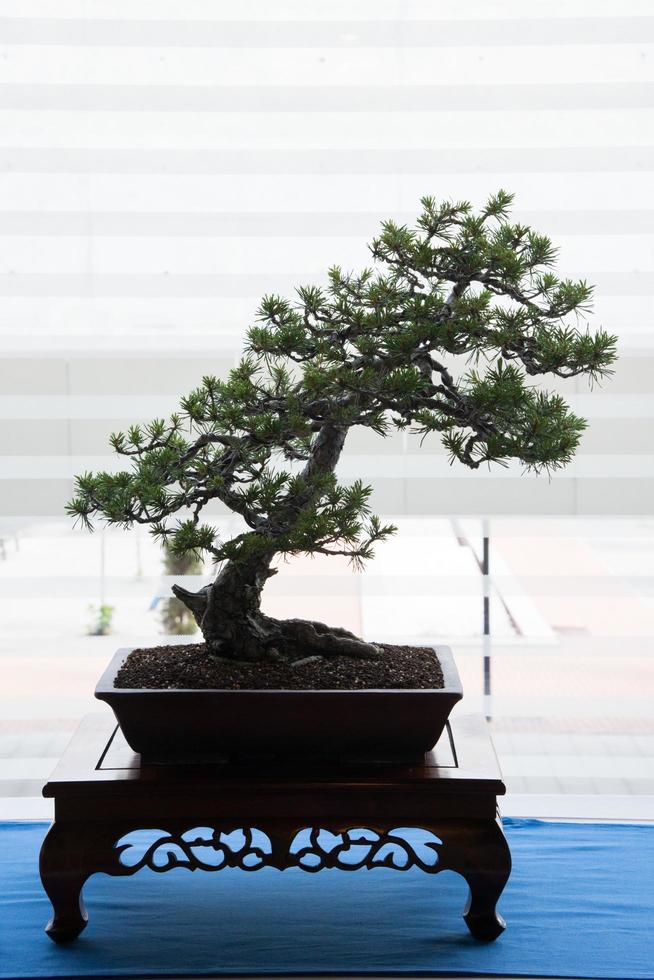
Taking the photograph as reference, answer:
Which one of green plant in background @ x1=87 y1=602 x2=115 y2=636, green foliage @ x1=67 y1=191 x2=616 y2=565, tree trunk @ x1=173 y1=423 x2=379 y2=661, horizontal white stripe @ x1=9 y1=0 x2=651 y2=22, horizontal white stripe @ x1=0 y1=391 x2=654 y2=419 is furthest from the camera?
green plant in background @ x1=87 y1=602 x2=115 y2=636

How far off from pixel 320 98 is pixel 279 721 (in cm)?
180

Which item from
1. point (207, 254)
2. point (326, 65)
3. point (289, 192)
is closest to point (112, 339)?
point (207, 254)

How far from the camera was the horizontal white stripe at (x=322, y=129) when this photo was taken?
3.00 m

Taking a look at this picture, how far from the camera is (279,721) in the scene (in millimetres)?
2037

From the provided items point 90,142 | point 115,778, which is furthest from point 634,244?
point 115,778

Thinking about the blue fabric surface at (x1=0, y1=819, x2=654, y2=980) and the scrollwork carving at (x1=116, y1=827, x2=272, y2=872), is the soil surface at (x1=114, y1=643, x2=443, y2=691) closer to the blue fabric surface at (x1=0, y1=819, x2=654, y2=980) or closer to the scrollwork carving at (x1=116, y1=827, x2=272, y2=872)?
the scrollwork carving at (x1=116, y1=827, x2=272, y2=872)

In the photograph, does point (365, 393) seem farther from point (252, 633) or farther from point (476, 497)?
point (476, 497)

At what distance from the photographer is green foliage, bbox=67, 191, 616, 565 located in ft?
6.39

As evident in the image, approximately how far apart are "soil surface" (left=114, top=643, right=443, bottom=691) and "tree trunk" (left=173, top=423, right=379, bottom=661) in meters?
0.03

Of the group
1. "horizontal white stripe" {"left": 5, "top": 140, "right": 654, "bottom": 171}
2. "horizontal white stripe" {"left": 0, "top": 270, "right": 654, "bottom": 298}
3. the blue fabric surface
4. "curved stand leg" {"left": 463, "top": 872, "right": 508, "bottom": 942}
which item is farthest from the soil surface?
"horizontal white stripe" {"left": 5, "top": 140, "right": 654, "bottom": 171}

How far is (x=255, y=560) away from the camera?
6.99 ft

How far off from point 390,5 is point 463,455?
60.8 inches

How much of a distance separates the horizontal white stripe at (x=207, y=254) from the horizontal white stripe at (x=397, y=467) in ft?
1.70

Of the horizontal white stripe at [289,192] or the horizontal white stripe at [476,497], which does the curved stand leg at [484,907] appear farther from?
the horizontal white stripe at [289,192]
